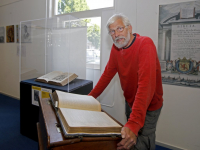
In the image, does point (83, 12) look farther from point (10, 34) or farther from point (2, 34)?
point (2, 34)

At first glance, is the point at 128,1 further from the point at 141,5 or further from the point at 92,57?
the point at 92,57

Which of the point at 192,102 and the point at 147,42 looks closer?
the point at 147,42

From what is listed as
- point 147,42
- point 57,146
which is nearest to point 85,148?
point 57,146

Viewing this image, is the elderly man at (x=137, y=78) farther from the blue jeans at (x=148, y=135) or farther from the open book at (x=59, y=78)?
the open book at (x=59, y=78)

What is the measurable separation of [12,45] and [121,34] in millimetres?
3272

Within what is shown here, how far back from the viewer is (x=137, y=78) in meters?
1.03

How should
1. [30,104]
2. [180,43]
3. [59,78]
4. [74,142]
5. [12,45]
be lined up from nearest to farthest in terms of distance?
[74,142] → [180,43] → [59,78] → [30,104] → [12,45]

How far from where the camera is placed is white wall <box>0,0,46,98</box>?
3.08m

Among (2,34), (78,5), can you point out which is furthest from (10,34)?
(78,5)

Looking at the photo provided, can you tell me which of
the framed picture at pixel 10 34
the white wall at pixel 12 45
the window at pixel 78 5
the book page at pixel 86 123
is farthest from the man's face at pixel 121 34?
the framed picture at pixel 10 34

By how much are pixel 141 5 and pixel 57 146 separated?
1.80 metres

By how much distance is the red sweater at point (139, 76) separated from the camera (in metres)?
0.74

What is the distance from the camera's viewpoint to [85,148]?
1.78 ft

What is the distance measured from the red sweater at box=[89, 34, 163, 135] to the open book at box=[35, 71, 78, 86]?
657mm
